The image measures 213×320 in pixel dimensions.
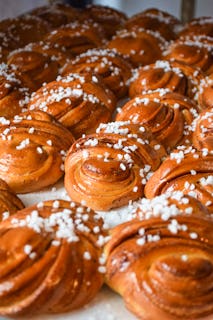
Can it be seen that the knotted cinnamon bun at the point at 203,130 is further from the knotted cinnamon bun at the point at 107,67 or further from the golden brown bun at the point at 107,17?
the golden brown bun at the point at 107,17

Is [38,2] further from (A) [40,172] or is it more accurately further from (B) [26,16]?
(A) [40,172]

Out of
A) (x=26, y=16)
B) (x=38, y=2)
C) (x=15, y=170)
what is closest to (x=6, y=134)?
(x=15, y=170)

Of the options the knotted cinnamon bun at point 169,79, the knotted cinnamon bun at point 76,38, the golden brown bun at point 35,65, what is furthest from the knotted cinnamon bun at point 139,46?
the golden brown bun at point 35,65

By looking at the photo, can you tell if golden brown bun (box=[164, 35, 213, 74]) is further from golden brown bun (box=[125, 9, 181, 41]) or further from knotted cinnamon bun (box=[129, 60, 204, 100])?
golden brown bun (box=[125, 9, 181, 41])

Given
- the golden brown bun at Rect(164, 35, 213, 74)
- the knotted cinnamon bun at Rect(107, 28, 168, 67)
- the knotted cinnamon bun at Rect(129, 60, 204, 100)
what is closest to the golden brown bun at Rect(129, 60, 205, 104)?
the knotted cinnamon bun at Rect(129, 60, 204, 100)

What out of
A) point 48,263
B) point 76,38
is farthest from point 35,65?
point 48,263

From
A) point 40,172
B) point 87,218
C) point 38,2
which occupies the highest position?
point 87,218
